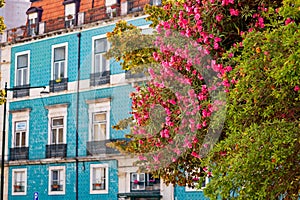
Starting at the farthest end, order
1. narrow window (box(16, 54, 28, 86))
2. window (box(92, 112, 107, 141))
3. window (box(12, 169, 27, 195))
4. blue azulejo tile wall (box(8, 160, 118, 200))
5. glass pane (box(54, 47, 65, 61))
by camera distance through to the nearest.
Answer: narrow window (box(16, 54, 28, 86))
window (box(12, 169, 27, 195))
glass pane (box(54, 47, 65, 61))
window (box(92, 112, 107, 141))
blue azulejo tile wall (box(8, 160, 118, 200))

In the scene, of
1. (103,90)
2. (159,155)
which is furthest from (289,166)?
(103,90)

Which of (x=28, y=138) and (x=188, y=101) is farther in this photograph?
(x=28, y=138)

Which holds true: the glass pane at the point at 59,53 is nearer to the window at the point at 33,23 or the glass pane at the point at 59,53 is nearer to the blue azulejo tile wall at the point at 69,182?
the window at the point at 33,23

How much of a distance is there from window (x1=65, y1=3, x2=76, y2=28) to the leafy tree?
21.8 m

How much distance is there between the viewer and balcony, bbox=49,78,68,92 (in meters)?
40.4

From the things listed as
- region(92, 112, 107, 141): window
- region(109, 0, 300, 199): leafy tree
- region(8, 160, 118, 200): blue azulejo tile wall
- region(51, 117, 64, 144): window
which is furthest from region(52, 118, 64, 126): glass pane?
region(109, 0, 300, 199): leafy tree

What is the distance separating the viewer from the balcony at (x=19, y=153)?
4181 cm

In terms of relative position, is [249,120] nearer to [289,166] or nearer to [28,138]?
[289,166]

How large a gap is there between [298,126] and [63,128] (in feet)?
93.3

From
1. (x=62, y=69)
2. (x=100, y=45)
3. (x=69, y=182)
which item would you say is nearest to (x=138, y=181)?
(x=69, y=182)

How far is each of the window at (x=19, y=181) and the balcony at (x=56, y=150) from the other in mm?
1935

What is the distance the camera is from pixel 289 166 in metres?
12.6

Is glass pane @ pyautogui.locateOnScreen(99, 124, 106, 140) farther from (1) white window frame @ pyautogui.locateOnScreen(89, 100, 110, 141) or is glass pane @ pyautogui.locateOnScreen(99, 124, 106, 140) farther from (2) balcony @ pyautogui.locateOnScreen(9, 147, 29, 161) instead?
(2) balcony @ pyautogui.locateOnScreen(9, 147, 29, 161)

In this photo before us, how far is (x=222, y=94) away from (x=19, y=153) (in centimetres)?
2916
